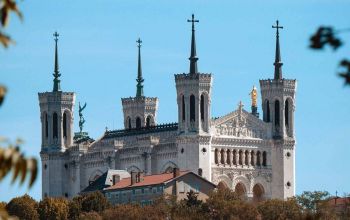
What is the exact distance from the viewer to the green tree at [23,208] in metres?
142

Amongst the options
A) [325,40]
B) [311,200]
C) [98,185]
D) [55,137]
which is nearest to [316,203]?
[311,200]

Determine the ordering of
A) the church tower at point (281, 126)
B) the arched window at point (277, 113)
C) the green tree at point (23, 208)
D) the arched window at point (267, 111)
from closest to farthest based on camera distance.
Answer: the green tree at point (23, 208)
the church tower at point (281, 126)
the arched window at point (277, 113)
the arched window at point (267, 111)

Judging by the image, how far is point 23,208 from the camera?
5630 inches

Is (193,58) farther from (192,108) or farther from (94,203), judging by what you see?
(94,203)

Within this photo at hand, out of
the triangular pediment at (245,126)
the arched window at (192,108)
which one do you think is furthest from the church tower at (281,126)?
the arched window at (192,108)

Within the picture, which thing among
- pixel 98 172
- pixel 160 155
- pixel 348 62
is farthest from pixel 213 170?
pixel 348 62

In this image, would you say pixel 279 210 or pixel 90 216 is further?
pixel 90 216

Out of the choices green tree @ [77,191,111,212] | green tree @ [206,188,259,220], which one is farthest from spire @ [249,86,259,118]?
green tree @ [206,188,259,220]

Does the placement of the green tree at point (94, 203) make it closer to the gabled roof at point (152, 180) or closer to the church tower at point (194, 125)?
the gabled roof at point (152, 180)

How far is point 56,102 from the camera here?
584ft

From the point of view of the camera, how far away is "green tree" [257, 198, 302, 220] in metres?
132

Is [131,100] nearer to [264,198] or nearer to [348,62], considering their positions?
[264,198]

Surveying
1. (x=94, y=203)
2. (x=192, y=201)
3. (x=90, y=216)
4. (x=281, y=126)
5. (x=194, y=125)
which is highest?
(x=281, y=126)

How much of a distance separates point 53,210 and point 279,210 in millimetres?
21259
